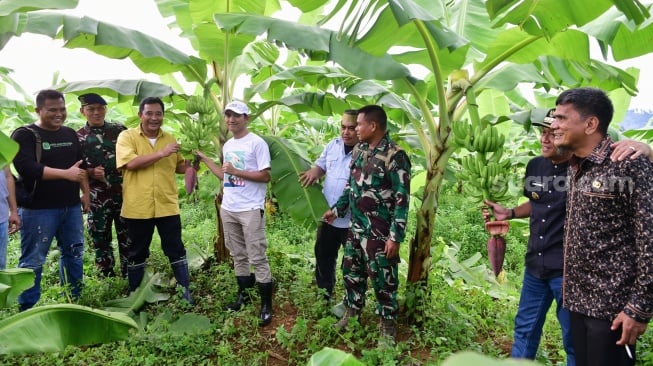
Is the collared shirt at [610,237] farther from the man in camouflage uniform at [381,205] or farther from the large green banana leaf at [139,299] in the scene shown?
the large green banana leaf at [139,299]

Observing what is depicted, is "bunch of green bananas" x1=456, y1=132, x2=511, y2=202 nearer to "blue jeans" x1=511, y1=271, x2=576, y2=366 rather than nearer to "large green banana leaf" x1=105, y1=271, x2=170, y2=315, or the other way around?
"blue jeans" x1=511, y1=271, x2=576, y2=366

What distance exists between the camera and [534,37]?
279 centimetres

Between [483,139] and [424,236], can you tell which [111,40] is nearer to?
[483,139]

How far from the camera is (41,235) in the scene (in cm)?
345

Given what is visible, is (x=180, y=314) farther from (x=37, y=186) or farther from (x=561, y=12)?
(x=561, y=12)

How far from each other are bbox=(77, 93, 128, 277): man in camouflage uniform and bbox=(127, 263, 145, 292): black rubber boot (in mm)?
465

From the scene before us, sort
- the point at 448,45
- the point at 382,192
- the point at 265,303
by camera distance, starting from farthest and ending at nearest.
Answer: the point at 265,303 < the point at 382,192 < the point at 448,45

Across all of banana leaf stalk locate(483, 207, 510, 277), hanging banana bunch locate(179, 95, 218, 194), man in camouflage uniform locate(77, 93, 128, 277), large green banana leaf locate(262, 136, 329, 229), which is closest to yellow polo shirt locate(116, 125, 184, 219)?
hanging banana bunch locate(179, 95, 218, 194)

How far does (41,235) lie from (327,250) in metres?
2.24

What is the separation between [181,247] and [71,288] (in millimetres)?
964

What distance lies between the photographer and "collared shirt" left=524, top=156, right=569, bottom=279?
250 cm

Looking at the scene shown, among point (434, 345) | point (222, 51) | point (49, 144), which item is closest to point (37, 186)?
point (49, 144)

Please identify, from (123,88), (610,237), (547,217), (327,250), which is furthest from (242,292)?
(610,237)

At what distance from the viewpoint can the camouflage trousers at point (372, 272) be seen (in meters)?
3.12
